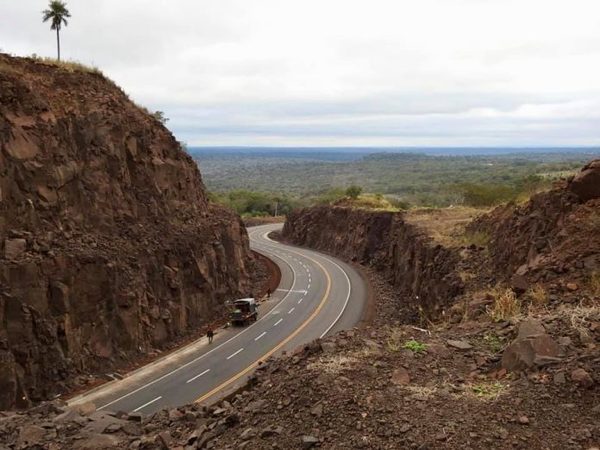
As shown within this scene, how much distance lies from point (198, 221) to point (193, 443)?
97.9 ft

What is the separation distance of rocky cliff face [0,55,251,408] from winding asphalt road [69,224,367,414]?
2134mm

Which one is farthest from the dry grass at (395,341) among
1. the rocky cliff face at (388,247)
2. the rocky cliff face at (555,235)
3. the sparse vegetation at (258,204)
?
the sparse vegetation at (258,204)

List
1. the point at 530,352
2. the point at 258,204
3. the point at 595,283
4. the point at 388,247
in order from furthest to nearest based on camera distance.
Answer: the point at 258,204
the point at 388,247
the point at 595,283
the point at 530,352

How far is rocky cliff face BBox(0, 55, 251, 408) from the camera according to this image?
75.9ft

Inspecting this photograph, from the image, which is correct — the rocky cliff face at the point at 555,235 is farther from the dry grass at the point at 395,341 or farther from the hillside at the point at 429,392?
the dry grass at the point at 395,341

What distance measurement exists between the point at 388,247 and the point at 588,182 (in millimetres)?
35392

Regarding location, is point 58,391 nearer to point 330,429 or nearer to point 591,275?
point 330,429

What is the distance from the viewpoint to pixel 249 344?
3225 centimetres

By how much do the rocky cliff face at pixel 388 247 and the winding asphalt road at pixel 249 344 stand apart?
3346 millimetres

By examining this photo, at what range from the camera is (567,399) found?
339 inches

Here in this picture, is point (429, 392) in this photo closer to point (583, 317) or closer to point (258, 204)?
point (583, 317)

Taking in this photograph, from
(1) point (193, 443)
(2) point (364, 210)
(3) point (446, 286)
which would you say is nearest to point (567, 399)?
(1) point (193, 443)

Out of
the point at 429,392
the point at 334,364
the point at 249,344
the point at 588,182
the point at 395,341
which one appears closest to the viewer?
the point at 429,392

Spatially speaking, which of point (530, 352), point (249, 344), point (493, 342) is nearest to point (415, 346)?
point (493, 342)
